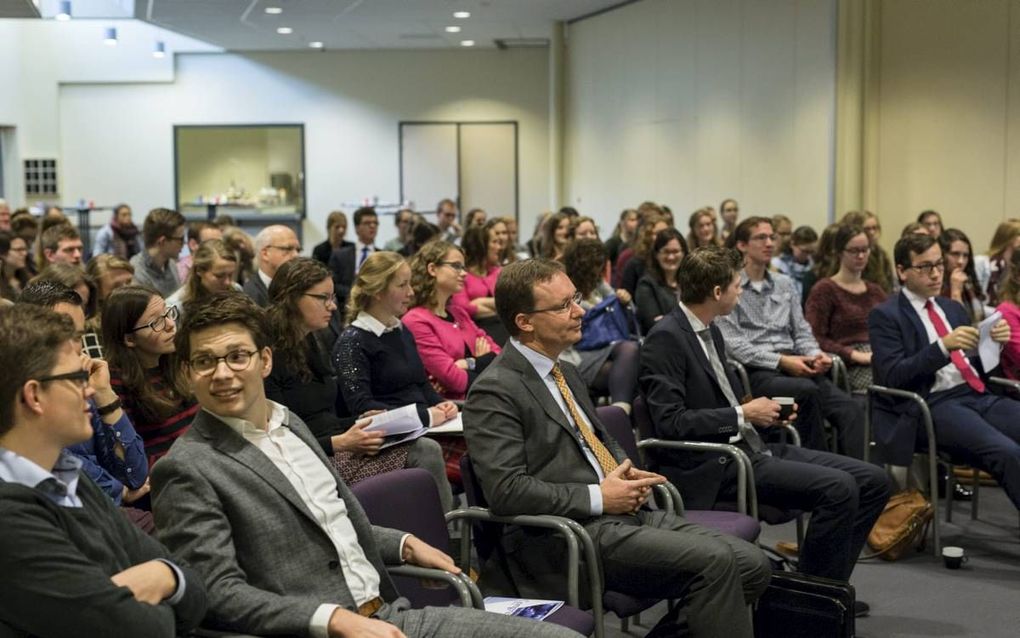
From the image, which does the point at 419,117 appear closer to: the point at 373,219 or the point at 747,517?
the point at 373,219

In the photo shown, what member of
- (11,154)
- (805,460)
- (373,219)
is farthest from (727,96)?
(11,154)

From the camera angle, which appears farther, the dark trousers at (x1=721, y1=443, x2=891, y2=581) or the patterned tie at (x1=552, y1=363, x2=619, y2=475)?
the dark trousers at (x1=721, y1=443, x2=891, y2=581)

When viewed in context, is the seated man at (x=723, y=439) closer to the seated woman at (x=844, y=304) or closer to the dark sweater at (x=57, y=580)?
the seated woman at (x=844, y=304)

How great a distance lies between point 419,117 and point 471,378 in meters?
14.8

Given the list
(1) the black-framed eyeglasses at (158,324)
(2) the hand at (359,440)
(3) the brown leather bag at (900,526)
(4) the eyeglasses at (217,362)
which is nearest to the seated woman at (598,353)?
(3) the brown leather bag at (900,526)

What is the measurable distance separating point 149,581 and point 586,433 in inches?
63.9

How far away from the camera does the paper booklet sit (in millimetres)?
2951

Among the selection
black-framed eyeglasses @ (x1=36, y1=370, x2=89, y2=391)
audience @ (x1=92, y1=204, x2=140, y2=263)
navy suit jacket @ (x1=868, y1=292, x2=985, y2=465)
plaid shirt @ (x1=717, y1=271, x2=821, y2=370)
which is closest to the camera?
Answer: black-framed eyeglasses @ (x1=36, y1=370, x2=89, y2=391)

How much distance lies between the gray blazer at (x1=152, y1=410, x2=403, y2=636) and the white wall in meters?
8.92

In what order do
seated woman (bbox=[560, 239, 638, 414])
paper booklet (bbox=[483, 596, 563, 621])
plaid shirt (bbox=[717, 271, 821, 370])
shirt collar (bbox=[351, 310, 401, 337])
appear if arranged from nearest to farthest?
paper booklet (bbox=[483, 596, 563, 621]) → shirt collar (bbox=[351, 310, 401, 337]) → plaid shirt (bbox=[717, 271, 821, 370]) → seated woman (bbox=[560, 239, 638, 414])

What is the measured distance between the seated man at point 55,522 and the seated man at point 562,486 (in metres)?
1.23

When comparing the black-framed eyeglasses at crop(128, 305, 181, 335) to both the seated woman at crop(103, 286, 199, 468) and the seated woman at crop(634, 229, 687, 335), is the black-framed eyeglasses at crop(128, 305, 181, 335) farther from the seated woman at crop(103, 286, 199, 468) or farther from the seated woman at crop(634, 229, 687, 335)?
the seated woman at crop(634, 229, 687, 335)

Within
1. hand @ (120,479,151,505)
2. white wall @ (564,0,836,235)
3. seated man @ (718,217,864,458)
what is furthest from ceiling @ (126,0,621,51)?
hand @ (120,479,151,505)

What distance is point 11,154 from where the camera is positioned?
19.6m
